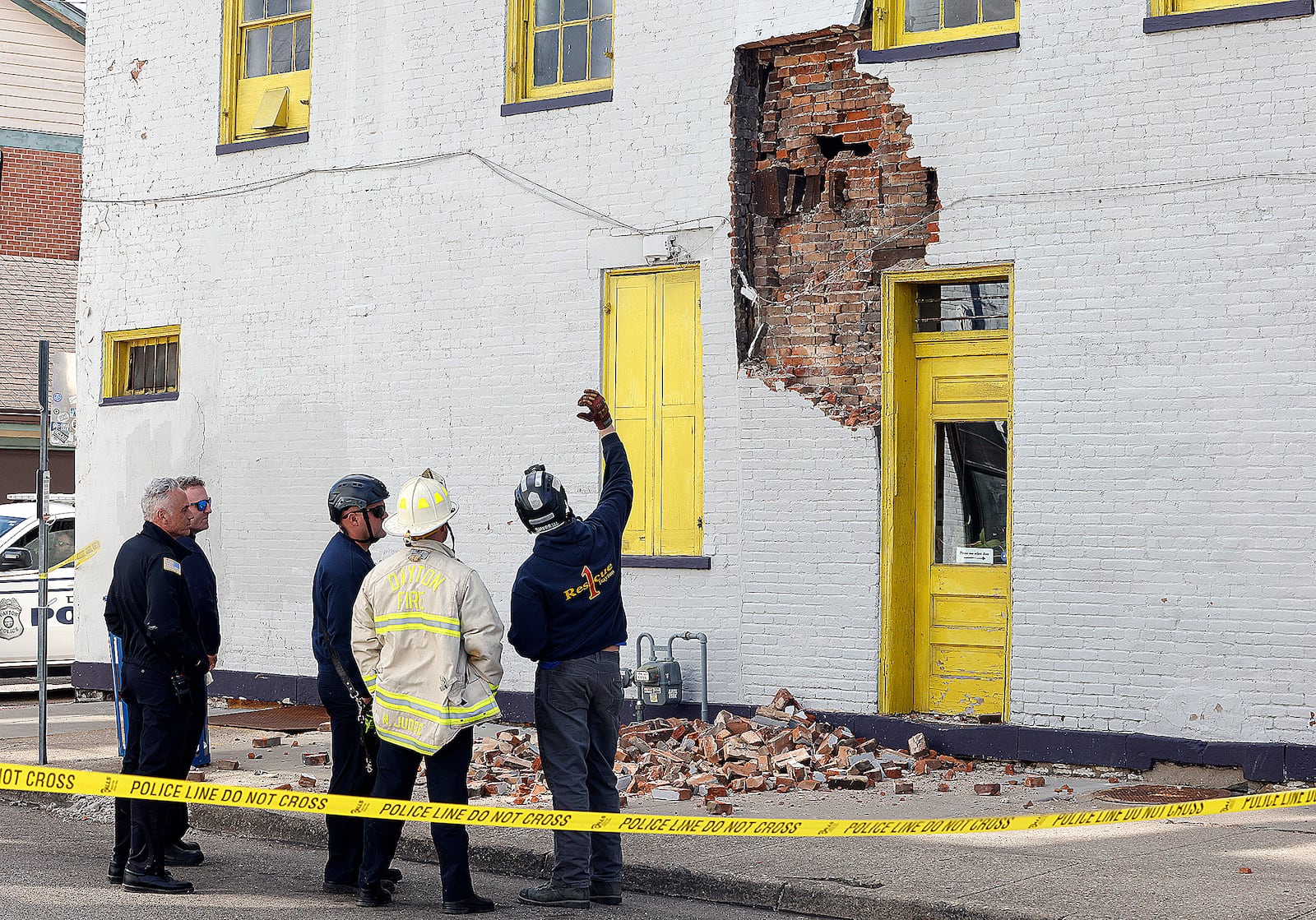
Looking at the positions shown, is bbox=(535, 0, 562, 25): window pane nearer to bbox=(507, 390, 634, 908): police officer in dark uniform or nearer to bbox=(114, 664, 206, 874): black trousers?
bbox=(507, 390, 634, 908): police officer in dark uniform

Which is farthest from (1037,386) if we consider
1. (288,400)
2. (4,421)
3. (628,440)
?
(4,421)

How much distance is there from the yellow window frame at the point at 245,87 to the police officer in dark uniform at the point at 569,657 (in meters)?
8.08

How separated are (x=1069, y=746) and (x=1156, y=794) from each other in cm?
79

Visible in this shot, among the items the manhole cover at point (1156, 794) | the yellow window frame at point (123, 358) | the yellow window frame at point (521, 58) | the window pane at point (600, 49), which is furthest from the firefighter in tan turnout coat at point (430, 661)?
the yellow window frame at point (123, 358)

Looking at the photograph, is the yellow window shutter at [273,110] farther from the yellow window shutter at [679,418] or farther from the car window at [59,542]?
the car window at [59,542]

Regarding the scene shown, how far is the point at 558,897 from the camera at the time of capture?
699cm

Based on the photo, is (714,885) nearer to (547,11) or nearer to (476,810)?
(476,810)

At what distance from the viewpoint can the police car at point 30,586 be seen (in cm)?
1499

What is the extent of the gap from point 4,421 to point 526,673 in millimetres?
14322

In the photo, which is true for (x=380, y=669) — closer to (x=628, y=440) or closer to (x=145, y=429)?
(x=628, y=440)

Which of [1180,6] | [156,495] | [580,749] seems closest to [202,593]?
[156,495]

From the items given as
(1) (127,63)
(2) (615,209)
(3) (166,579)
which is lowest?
(3) (166,579)

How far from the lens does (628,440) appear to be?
12.2m

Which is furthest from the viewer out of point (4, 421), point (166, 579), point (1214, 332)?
point (4, 421)
